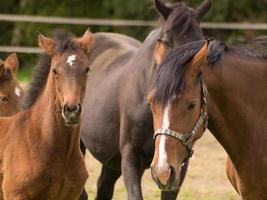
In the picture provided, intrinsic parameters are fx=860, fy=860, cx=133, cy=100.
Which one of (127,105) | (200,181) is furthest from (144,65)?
(200,181)

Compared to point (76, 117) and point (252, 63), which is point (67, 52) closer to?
point (76, 117)

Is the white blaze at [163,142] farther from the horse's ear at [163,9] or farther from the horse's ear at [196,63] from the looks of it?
the horse's ear at [163,9]

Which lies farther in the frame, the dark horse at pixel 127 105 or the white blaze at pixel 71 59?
the dark horse at pixel 127 105

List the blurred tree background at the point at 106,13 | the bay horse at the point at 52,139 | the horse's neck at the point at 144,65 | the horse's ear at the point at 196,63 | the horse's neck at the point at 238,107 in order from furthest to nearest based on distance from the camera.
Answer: the blurred tree background at the point at 106,13, the horse's neck at the point at 144,65, the bay horse at the point at 52,139, the horse's neck at the point at 238,107, the horse's ear at the point at 196,63

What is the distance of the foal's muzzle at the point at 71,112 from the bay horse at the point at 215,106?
651 mm

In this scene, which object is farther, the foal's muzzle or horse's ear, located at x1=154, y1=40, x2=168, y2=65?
the foal's muzzle

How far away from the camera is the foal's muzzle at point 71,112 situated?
536 centimetres

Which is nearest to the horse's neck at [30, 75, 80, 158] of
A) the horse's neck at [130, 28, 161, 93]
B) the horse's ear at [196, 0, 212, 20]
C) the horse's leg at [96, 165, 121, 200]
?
the horse's neck at [130, 28, 161, 93]

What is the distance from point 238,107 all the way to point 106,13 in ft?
Result: 58.5

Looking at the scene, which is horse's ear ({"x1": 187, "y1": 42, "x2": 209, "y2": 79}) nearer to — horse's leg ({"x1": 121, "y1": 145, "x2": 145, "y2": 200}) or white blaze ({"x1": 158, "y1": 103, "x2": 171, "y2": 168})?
white blaze ({"x1": 158, "y1": 103, "x2": 171, "y2": 168})

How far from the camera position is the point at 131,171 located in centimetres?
647

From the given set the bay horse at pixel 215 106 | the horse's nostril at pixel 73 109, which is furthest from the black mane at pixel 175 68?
the horse's nostril at pixel 73 109

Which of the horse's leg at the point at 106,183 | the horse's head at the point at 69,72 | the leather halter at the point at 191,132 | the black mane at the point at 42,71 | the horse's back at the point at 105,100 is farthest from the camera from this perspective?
the horse's leg at the point at 106,183

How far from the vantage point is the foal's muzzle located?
5363mm
